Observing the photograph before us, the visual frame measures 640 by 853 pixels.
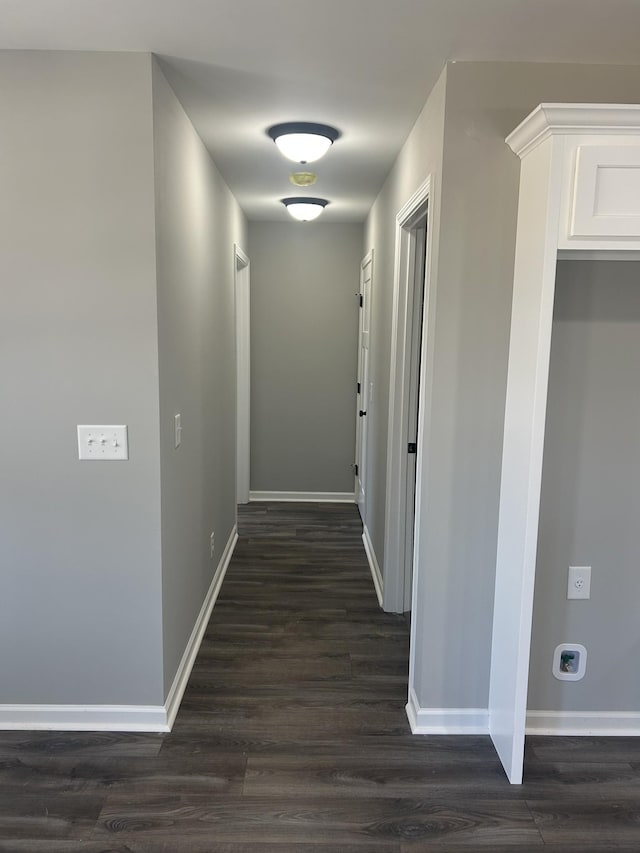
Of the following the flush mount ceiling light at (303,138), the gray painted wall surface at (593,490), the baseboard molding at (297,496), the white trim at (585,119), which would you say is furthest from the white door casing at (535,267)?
the baseboard molding at (297,496)

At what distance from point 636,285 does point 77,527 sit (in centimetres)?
220

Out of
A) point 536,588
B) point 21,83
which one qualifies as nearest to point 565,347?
point 536,588

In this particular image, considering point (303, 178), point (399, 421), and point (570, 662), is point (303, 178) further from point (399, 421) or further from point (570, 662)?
point (570, 662)

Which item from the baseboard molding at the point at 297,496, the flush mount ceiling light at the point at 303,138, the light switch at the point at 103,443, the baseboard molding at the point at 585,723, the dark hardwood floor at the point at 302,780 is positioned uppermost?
the flush mount ceiling light at the point at 303,138

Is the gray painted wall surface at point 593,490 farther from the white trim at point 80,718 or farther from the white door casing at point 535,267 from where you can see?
the white trim at point 80,718

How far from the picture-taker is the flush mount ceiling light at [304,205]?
170 inches

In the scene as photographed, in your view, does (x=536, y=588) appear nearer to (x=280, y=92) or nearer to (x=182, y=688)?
(x=182, y=688)

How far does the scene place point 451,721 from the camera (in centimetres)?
241

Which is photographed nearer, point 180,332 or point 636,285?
point 636,285

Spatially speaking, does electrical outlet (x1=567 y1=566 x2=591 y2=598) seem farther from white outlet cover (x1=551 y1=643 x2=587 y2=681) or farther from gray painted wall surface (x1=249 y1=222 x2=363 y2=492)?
gray painted wall surface (x1=249 y1=222 x2=363 y2=492)

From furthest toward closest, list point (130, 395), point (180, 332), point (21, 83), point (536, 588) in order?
point (180, 332) → point (536, 588) → point (130, 395) → point (21, 83)

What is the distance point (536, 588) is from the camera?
236 centimetres

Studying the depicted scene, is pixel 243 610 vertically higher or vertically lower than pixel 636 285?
lower

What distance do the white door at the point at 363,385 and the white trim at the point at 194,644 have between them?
1.31 meters
